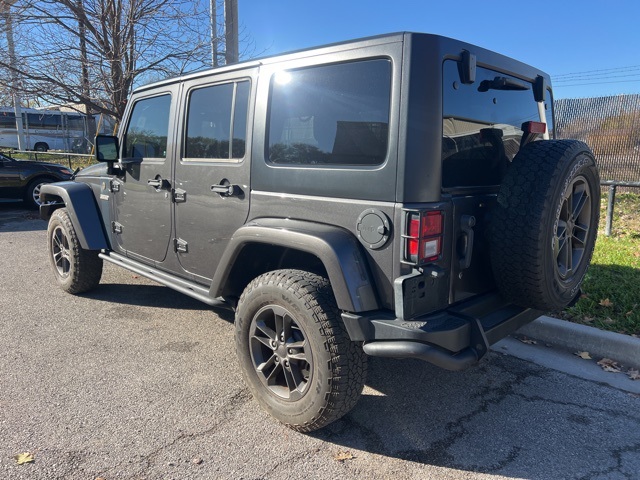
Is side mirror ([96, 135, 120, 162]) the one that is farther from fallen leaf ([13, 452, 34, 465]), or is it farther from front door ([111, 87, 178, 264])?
fallen leaf ([13, 452, 34, 465])

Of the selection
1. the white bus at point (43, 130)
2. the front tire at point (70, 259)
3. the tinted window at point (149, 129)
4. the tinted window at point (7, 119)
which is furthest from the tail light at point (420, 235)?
the tinted window at point (7, 119)

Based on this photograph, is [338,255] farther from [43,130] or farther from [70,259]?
[43,130]

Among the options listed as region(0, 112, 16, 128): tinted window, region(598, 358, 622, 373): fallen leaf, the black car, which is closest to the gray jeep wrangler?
region(598, 358, 622, 373): fallen leaf

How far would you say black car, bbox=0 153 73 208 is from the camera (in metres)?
10.9

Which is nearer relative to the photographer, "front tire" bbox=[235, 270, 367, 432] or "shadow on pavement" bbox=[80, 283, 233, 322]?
"front tire" bbox=[235, 270, 367, 432]

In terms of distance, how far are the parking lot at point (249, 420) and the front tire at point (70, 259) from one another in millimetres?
843

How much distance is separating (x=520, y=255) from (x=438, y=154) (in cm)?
68

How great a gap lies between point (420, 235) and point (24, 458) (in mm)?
2332

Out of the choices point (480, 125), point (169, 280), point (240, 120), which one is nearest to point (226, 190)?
point (240, 120)

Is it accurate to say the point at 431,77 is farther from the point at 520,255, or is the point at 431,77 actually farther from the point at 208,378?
the point at 208,378

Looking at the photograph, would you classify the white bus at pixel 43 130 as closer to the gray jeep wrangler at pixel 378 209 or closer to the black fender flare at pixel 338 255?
the gray jeep wrangler at pixel 378 209

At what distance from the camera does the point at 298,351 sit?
271 centimetres

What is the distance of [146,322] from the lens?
175 inches

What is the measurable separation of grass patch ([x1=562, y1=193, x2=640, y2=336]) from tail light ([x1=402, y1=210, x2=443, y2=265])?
248 centimetres
